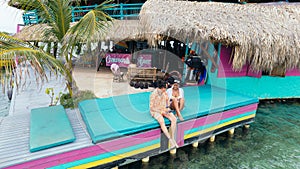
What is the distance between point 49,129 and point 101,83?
14.1 ft

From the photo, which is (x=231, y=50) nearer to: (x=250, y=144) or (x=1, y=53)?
(x=250, y=144)

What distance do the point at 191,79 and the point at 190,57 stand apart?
953 mm

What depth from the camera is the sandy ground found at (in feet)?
20.3

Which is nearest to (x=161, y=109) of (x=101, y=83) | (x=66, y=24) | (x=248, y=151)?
(x=248, y=151)

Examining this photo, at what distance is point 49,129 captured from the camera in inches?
125

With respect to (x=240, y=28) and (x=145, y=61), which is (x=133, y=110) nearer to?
(x=240, y=28)

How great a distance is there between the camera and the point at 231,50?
627 centimetres

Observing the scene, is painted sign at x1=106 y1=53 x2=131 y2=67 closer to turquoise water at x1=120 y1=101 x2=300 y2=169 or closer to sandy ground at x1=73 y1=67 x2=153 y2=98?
sandy ground at x1=73 y1=67 x2=153 y2=98

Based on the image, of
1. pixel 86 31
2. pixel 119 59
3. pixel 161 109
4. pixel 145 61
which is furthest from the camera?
pixel 119 59

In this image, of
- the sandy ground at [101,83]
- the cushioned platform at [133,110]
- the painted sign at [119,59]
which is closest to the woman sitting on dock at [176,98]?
the cushioned platform at [133,110]

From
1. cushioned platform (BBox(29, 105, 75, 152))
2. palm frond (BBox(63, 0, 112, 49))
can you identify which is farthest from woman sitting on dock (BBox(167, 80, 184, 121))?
cushioned platform (BBox(29, 105, 75, 152))

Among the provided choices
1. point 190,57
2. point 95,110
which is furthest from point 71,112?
point 190,57

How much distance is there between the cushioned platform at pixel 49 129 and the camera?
279 centimetres

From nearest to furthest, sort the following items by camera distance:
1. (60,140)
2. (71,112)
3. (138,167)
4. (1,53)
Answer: (1,53), (60,140), (138,167), (71,112)
